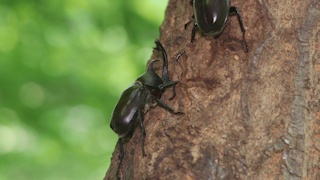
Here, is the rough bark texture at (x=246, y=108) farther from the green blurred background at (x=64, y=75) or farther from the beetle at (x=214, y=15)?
the green blurred background at (x=64, y=75)

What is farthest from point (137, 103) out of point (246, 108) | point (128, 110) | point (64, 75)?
point (64, 75)

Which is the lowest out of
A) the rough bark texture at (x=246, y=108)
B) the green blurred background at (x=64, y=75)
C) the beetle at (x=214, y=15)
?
the rough bark texture at (x=246, y=108)

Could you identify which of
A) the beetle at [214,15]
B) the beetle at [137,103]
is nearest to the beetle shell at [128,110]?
the beetle at [137,103]

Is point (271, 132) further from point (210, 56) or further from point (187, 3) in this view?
point (187, 3)

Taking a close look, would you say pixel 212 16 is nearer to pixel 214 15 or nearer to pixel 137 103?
pixel 214 15

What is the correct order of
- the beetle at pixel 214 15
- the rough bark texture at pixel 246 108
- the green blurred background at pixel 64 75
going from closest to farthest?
1. the rough bark texture at pixel 246 108
2. the beetle at pixel 214 15
3. the green blurred background at pixel 64 75

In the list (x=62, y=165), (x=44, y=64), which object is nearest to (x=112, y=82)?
(x=44, y=64)

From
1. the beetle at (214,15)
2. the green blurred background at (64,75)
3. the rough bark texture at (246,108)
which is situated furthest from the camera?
the green blurred background at (64,75)
